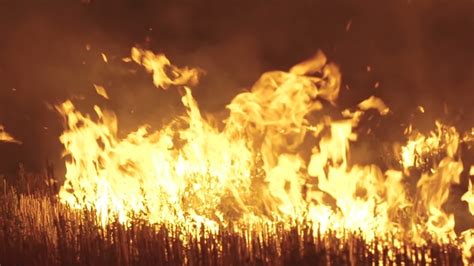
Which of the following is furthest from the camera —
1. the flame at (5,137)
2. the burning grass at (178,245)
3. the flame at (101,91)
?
the flame at (5,137)

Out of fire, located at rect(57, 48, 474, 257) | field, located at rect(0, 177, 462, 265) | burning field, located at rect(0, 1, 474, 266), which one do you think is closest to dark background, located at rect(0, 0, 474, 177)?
burning field, located at rect(0, 1, 474, 266)

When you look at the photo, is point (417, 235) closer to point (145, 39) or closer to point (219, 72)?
point (219, 72)

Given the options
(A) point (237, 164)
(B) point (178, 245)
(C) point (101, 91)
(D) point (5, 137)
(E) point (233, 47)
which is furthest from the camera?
(D) point (5, 137)

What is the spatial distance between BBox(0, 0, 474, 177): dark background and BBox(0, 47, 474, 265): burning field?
1.33 m

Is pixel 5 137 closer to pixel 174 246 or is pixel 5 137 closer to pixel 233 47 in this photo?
pixel 233 47

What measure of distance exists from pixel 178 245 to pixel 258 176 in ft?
5.18

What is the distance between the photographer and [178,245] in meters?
5.04

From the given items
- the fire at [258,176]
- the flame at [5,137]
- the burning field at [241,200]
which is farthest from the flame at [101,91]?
the flame at [5,137]

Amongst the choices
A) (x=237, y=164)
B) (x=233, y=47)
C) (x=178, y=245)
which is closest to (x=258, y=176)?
(x=237, y=164)

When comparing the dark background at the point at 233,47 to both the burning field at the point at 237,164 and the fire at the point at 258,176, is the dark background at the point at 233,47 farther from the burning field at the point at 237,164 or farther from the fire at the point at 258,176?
the fire at the point at 258,176

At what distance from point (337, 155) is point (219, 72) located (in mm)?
3543

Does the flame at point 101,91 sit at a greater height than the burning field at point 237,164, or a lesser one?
greater

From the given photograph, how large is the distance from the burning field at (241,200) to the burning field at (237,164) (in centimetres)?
1

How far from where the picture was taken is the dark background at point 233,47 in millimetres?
8773
